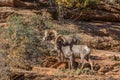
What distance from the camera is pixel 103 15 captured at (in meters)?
33.9

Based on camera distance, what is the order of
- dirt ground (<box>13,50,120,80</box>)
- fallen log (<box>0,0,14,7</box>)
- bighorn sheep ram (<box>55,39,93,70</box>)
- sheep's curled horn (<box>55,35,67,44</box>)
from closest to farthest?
dirt ground (<box>13,50,120,80</box>) → bighorn sheep ram (<box>55,39,93,70</box>) → sheep's curled horn (<box>55,35,67,44</box>) → fallen log (<box>0,0,14,7</box>)

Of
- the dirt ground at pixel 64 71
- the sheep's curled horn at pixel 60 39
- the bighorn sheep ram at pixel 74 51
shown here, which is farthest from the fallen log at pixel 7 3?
the bighorn sheep ram at pixel 74 51

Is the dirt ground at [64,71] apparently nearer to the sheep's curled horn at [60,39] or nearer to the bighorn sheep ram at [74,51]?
the bighorn sheep ram at [74,51]

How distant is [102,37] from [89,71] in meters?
11.6

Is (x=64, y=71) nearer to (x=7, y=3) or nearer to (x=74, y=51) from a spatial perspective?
(x=74, y=51)

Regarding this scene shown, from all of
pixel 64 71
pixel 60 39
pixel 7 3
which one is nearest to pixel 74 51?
pixel 60 39

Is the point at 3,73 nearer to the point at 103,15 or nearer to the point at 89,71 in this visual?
the point at 89,71

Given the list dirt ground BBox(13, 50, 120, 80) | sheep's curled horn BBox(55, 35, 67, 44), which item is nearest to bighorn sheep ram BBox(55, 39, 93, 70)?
sheep's curled horn BBox(55, 35, 67, 44)

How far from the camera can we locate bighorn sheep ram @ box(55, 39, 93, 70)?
18.0m

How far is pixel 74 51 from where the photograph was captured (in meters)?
18.2

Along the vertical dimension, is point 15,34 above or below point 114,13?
above

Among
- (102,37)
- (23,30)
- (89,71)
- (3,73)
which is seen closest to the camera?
(3,73)

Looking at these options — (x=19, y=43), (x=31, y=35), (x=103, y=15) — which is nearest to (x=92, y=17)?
(x=103, y=15)

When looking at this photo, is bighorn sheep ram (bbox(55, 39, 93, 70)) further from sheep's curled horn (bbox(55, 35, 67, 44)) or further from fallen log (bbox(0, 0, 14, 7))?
fallen log (bbox(0, 0, 14, 7))
